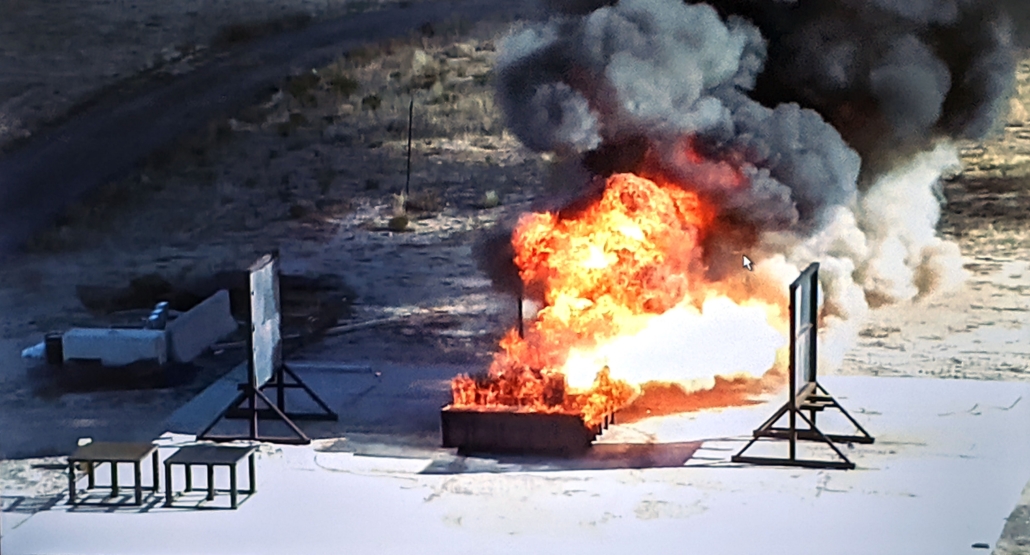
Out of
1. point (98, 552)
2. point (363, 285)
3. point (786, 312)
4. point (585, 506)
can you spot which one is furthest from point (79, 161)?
point (786, 312)

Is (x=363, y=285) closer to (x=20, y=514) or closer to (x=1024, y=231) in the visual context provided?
(x=20, y=514)

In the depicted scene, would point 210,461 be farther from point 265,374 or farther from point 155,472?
point 265,374

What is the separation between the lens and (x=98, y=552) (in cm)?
927

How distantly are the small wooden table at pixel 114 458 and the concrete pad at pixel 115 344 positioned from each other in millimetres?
763

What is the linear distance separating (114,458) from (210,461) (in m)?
0.68

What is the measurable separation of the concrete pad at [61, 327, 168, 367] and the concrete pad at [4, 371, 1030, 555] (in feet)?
3.79

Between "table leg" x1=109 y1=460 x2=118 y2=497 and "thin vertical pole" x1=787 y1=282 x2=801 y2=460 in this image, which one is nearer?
"thin vertical pole" x1=787 y1=282 x2=801 y2=460

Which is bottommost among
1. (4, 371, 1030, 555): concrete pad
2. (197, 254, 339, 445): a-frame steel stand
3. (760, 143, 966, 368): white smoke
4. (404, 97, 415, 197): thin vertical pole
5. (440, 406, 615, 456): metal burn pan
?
(4, 371, 1030, 555): concrete pad

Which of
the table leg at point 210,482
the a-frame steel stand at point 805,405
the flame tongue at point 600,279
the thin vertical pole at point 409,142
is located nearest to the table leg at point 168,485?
the table leg at point 210,482

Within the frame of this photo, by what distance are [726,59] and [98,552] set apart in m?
4.89

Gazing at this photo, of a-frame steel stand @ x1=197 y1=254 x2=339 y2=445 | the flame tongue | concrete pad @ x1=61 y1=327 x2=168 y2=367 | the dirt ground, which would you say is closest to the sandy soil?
the dirt ground

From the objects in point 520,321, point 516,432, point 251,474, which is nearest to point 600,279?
point 520,321

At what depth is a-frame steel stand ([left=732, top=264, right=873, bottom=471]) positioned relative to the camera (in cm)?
945

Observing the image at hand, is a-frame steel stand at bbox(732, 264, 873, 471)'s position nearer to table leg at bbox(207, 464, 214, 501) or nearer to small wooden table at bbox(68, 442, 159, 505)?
table leg at bbox(207, 464, 214, 501)
